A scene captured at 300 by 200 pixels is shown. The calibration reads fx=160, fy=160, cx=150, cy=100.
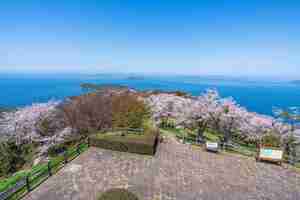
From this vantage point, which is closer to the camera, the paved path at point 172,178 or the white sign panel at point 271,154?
the paved path at point 172,178

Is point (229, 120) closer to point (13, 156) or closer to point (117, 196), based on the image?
point (117, 196)

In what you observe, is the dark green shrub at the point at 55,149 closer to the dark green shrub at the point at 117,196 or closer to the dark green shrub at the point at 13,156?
the dark green shrub at the point at 13,156

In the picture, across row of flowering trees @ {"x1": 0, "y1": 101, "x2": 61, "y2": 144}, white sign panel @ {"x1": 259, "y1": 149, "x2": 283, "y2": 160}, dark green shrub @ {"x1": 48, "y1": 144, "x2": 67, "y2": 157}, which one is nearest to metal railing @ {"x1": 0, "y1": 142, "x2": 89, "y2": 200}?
dark green shrub @ {"x1": 48, "y1": 144, "x2": 67, "y2": 157}

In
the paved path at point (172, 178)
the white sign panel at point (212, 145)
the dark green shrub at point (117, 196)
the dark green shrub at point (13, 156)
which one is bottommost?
the dark green shrub at point (13, 156)

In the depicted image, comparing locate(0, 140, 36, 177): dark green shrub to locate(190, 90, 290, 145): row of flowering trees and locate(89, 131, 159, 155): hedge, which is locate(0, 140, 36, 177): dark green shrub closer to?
locate(89, 131, 159, 155): hedge

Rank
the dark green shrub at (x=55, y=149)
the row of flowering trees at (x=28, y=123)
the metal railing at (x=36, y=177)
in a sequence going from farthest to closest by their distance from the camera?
the row of flowering trees at (x=28, y=123)
the dark green shrub at (x=55, y=149)
the metal railing at (x=36, y=177)

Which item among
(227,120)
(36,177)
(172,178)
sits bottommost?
(172,178)

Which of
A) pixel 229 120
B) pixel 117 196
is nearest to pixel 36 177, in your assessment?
pixel 117 196

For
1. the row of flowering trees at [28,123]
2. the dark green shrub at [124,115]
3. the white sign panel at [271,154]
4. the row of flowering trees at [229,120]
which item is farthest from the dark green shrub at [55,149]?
the white sign panel at [271,154]

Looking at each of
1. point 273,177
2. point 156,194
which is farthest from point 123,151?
point 273,177
